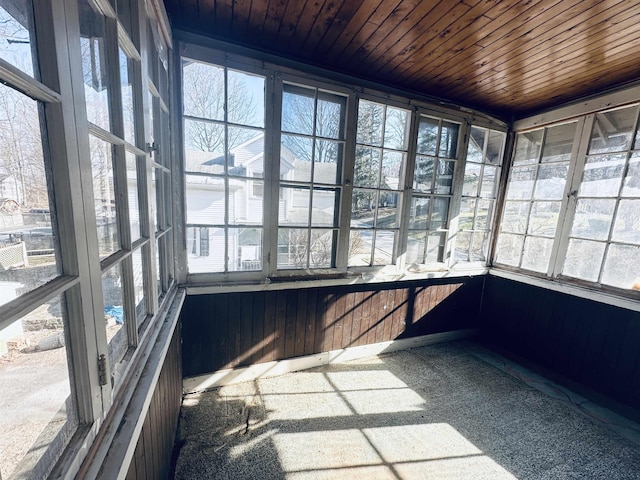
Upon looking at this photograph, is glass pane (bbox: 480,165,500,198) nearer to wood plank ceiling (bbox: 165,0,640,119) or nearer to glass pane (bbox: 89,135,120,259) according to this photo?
wood plank ceiling (bbox: 165,0,640,119)

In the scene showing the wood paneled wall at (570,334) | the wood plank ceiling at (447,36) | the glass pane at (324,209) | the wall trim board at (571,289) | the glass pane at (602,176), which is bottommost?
the wood paneled wall at (570,334)

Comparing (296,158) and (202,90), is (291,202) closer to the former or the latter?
(296,158)

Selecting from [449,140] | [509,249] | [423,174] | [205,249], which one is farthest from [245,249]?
[509,249]

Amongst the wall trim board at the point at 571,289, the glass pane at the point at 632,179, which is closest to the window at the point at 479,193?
the wall trim board at the point at 571,289

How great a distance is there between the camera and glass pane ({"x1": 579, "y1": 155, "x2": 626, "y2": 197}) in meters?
2.23

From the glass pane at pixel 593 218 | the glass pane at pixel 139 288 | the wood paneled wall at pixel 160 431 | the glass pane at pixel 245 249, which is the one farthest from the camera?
the glass pane at pixel 593 218

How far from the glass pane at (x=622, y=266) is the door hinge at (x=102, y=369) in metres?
3.39

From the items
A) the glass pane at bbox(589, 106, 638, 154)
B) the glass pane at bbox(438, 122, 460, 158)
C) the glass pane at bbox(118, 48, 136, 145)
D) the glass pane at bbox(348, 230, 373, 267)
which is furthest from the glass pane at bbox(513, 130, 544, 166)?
the glass pane at bbox(118, 48, 136, 145)

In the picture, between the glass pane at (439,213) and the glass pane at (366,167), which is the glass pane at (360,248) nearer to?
the glass pane at (366,167)

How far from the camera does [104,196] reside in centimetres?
75

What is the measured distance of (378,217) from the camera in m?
2.54

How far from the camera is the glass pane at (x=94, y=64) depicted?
65 cm

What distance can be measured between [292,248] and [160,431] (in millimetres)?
1394

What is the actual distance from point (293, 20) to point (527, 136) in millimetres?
2771
